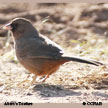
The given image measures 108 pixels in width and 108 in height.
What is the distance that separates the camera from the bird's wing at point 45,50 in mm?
6242

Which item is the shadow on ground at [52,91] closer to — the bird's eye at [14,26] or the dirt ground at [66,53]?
the dirt ground at [66,53]

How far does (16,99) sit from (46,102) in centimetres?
48

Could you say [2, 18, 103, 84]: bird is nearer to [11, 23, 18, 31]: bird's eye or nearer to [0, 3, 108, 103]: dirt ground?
[11, 23, 18, 31]: bird's eye

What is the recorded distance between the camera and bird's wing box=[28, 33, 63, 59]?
624 cm

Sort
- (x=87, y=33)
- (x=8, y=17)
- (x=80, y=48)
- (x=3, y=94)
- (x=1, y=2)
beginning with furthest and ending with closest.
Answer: (x=1, y=2) < (x=8, y=17) < (x=87, y=33) < (x=80, y=48) < (x=3, y=94)

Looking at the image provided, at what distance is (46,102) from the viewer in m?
5.51

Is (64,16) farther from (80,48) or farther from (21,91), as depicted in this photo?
(21,91)

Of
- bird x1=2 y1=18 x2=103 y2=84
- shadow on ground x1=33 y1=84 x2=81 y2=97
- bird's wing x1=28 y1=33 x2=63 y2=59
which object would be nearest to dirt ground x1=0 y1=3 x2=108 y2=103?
shadow on ground x1=33 y1=84 x2=81 y2=97

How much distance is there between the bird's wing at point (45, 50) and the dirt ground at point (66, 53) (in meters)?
0.46

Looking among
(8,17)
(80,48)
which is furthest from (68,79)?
(8,17)

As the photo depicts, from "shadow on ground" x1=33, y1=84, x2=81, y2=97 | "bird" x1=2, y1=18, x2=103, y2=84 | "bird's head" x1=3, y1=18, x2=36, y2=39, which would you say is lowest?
"shadow on ground" x1=33, y1=84, x2=81, y2=97

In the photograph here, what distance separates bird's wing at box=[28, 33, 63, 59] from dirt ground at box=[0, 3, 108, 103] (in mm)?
460

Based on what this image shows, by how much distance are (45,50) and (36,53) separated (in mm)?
155

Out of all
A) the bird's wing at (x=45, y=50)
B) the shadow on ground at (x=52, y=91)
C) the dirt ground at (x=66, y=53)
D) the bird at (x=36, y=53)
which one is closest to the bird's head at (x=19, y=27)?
the bird at (x=36, y=53)
